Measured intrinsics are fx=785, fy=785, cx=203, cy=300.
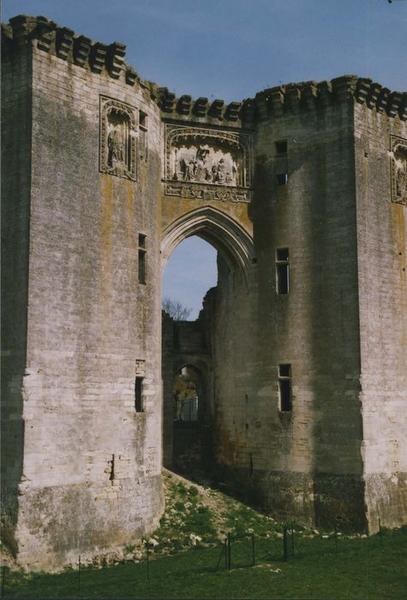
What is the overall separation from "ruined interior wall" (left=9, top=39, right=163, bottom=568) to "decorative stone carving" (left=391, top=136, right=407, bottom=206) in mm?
7643

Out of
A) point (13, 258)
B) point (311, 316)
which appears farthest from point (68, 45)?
point (311, 316)

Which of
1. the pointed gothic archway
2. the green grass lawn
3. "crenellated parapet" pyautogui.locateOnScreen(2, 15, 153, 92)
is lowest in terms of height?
the green grass lawn

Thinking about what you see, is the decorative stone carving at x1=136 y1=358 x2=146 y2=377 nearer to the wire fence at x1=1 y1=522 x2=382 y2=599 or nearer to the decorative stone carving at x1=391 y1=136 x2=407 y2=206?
the wire fence at x1=1 y1=522 x2=382 y2=599

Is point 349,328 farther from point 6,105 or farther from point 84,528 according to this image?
point 6,105

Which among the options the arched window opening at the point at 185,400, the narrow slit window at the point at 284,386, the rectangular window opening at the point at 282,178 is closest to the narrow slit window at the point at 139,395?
the narrow slit window at the point at 284,386

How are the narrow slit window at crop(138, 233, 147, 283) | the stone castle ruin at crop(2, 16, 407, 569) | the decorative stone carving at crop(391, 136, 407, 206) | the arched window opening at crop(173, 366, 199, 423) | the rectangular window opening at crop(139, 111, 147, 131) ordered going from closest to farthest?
the stone castle ruin at crop(2, 16, 407, 569)
the narrow slit window at crop(138, 233, 147, 283)
the rectangular window opening at crop(139, 111, 147, 131)
the decorative stone carving at crop(391, 136, 407, 206)
the arched window opening at crop(173, 366, 199, 423)

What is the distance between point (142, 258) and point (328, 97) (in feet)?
23.7

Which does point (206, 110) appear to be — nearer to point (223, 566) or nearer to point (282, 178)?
point (282, 178)

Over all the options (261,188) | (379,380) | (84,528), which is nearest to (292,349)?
(379,380)

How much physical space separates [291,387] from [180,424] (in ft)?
19.6

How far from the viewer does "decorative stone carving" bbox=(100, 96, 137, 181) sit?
1928 cm

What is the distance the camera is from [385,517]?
20766 millimetres

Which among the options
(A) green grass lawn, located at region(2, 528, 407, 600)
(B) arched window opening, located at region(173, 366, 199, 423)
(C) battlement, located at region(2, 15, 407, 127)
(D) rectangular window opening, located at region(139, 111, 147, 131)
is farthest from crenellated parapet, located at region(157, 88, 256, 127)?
(B) arched window opening, located at region(173, 366, 199, 423)

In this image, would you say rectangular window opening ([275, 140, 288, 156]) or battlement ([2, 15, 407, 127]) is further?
rectangular window opening ([275, 140, 288, 156])
